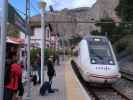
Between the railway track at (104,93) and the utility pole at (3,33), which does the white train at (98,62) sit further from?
the utility pole at (3,33)

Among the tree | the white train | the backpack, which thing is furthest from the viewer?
the tree

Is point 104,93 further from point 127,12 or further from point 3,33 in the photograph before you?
point 127,12

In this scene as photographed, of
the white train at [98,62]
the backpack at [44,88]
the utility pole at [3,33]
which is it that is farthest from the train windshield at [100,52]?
the utility pole at [3,33]

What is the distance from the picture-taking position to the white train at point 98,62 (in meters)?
24.0

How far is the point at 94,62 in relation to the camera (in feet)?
81.7

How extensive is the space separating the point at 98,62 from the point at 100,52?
127 cm

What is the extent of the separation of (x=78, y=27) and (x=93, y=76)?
3657 inches

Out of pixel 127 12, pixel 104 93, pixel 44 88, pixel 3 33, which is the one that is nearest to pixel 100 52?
pixel 104 93

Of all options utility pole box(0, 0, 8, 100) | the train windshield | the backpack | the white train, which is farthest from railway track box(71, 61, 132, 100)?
utility pole box(0, 0, 8, 100)

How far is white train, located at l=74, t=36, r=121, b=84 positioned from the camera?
23969 mm

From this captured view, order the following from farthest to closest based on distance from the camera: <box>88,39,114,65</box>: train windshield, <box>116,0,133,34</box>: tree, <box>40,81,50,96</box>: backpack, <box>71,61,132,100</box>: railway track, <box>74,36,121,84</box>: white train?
<box>116,0,133,34</box>: tree → <box>88,39,114,65</box>: train windshield → <box>74,36,121,84</box>: white train → <box>71,61,132,100</box>: railway track → <box>40,81,50,96</box>: backpack

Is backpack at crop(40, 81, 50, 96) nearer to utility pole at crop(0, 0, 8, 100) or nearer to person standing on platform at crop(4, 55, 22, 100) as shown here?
person standing on platform at crop(4, 55, 22, 100)

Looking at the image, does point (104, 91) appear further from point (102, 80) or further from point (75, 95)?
point (75, 95)

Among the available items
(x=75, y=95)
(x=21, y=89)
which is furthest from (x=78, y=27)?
(x=21, y=89)
